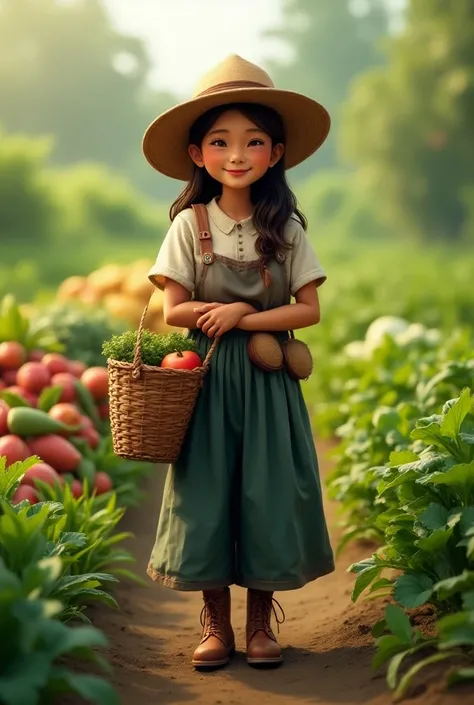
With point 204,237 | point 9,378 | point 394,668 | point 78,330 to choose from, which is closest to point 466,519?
point 394,668

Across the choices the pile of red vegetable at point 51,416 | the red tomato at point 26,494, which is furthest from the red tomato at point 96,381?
the red tomato at point 26,494

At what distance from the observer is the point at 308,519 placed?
12.3 feet

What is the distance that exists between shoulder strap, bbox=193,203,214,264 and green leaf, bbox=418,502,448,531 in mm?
1132

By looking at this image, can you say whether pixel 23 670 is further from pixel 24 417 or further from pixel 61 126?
pixel 61 126

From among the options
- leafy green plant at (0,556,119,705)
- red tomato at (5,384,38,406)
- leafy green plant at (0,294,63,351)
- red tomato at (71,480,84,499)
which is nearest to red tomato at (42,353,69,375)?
leafy green plant at (0,294,63,351)

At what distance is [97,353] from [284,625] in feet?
9.31

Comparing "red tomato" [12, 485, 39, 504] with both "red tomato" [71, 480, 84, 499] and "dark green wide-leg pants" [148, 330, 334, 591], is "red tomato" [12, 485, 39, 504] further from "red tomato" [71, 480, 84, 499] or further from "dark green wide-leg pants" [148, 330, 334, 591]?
"dark green wide-leg pants" [148, 330, 334, 591]

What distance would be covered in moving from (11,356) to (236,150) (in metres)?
2.38

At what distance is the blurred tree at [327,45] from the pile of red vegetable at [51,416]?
1409 inches

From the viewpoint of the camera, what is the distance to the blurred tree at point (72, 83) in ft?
116

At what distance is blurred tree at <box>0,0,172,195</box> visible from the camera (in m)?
35.3

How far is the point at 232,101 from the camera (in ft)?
11.9

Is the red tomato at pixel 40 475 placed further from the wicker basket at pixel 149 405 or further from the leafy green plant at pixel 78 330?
the leafy green plant at pixel 78 330

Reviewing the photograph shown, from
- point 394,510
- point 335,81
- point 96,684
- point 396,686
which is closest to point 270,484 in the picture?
point 394,510
